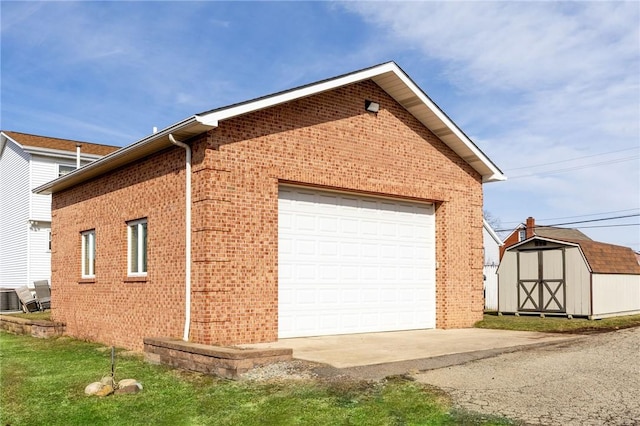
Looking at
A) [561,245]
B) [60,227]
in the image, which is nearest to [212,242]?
[60,227]

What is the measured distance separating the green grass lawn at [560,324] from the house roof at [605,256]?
1.50 meters

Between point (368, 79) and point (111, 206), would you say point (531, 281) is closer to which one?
point (368, 79)

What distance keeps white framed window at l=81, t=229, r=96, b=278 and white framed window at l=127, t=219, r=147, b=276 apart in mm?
2154

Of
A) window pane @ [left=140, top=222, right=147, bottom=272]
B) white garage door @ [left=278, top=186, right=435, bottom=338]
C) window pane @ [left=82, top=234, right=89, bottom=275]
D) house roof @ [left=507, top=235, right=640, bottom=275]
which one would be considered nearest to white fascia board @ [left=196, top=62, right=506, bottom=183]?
white garage door @ [left=278, top=186, right=435, bottom=338]

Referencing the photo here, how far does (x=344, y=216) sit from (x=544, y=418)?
310 inches

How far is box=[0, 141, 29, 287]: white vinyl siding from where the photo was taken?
95.9 feet

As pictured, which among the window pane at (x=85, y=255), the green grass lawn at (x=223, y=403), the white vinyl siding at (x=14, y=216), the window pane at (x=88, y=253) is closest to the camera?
the green grass lawn at (x=223, y=403)

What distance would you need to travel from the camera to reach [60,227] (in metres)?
18.0

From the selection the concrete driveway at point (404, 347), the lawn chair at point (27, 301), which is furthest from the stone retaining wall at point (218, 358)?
the lawn chair at point (27, 301)

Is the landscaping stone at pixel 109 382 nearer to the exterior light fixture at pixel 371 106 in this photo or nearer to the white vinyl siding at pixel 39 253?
the exterior light fixture at pixel 371 106

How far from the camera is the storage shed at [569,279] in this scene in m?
17.9

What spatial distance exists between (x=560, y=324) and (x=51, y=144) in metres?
24.5

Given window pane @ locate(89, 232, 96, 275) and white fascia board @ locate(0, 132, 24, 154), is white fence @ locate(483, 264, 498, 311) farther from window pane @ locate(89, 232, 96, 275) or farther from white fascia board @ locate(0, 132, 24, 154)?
white fascia board @ locate(0, 132, 24, 154)

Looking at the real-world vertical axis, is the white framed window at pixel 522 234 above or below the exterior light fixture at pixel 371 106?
below
